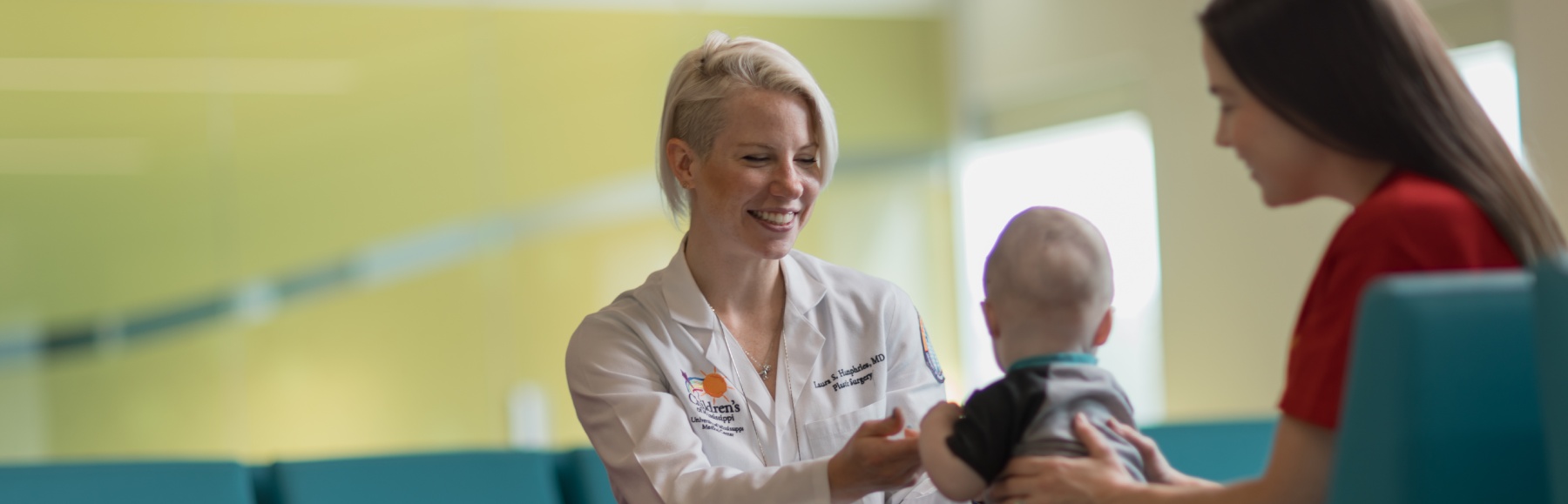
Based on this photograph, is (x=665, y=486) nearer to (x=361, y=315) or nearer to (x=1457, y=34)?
(x=1457, y=34)

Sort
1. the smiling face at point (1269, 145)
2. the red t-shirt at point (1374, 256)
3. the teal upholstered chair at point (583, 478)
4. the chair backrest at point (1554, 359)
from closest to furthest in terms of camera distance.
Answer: the chair backrest at point (1554, 359) < the red t-shirt at point (1374, 256) < the smiling face at point (1269, 145) < the teal upholstered chair at point (583, 478)

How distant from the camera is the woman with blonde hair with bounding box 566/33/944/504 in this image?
2014mm

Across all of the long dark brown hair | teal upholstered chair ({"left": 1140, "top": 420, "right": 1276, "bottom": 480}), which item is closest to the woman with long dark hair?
the long dark brown hair

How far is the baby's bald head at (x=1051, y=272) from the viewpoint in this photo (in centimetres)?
140

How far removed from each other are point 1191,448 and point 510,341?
324 centimetres

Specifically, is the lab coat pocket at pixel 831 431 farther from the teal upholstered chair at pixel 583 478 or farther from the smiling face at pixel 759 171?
the teal upholstered chair at pixel 583 478

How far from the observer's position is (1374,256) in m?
1.20

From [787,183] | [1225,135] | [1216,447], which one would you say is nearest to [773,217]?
[787,183]

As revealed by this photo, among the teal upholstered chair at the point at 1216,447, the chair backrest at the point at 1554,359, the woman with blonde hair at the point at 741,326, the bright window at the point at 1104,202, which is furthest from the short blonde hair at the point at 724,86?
the bright window at the point at 1104,202

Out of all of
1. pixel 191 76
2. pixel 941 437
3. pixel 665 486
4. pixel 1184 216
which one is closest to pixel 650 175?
pixel 191 76

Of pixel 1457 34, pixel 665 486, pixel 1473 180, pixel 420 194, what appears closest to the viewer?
pixel 1473 180

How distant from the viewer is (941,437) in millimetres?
1447

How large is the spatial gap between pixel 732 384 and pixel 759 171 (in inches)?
12.9

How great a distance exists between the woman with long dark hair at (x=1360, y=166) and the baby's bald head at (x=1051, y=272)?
0.20 m
